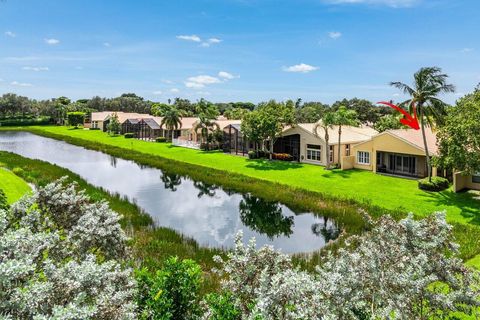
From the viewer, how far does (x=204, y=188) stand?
34.5 m

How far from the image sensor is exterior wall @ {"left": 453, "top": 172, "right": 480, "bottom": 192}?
Answer: 30.5 metres

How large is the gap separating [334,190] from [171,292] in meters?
25.0

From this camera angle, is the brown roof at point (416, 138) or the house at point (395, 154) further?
the house at point (395, 154)

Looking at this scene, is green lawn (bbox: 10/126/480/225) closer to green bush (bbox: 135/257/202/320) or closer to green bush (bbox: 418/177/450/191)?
green bush (bbox: 418/177/450/191)

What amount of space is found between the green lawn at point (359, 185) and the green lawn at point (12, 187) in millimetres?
21470

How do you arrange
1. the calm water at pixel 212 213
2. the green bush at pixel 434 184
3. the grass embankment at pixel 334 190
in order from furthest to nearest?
the green bush at pixel 434 184
the grass embankment at pixel 334 190
the calm water at pixel 212 213

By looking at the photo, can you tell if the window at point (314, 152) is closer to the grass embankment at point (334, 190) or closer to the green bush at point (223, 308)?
the grass embankment at point (334, 190)

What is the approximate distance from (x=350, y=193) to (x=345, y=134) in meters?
19.6

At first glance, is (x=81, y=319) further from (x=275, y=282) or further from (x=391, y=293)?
(x=391, y=293)

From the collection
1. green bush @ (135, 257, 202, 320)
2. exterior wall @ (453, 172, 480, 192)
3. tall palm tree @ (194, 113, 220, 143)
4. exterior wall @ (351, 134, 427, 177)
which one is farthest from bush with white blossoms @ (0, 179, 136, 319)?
tall palm tree @ (194, 113, 220, 143)

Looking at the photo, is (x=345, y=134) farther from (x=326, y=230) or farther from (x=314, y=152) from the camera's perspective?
(x=326, y=230)

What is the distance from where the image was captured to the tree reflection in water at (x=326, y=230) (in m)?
21.0

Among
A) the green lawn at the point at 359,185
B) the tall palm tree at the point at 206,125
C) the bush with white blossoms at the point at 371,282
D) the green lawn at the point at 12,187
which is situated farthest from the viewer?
the tall palm tree at the point at 206,125

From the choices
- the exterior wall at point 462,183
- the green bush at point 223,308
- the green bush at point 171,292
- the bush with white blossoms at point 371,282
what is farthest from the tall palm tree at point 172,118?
the green bush at point 223,308
